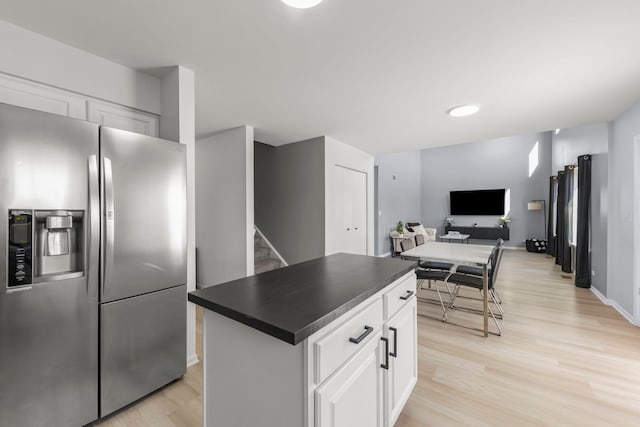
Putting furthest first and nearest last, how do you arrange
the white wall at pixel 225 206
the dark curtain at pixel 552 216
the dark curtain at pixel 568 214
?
1. the dark curtain at pixel 552 216
2. the dark curtain at pixel 568 214
3. the white wall at pixel 225 206

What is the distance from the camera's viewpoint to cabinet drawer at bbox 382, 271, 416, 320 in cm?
138

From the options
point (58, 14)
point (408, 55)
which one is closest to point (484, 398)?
point (408, 55)

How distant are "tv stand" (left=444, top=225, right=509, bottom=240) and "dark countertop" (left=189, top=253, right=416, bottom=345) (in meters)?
8.44

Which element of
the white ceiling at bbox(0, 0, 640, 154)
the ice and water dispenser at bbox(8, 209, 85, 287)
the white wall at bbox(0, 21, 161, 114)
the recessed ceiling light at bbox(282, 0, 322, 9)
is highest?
the white ceiling at bbox(0, 0, 640, 154)

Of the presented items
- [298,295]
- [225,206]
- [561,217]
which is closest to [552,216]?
[561,217]

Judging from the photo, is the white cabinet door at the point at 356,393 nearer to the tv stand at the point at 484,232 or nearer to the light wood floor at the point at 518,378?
the light wood floor at the point at 518,378

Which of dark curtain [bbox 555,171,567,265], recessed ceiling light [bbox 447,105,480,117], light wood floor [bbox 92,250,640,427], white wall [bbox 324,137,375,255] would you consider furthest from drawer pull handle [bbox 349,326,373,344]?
dark curtain [bbox 555,171,567,265]

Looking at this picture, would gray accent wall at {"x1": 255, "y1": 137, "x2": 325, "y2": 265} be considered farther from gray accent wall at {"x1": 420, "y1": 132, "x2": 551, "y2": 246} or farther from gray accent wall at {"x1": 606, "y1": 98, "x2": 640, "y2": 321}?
gray accent wall at {"x1": 420, "y1": 132, "x2": 551, "y2": 246}

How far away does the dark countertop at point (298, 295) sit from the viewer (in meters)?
0.88

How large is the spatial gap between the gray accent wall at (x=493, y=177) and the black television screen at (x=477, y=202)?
0.19 m

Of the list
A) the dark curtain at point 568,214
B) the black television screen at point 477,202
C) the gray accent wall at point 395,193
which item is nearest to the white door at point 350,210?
the gray accent wall at point 395,193

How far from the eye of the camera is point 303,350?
2.81ft

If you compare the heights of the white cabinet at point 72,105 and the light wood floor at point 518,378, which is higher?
the white cabinet at point 72,105

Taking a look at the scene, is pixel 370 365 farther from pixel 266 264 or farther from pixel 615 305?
pixel 615 305
